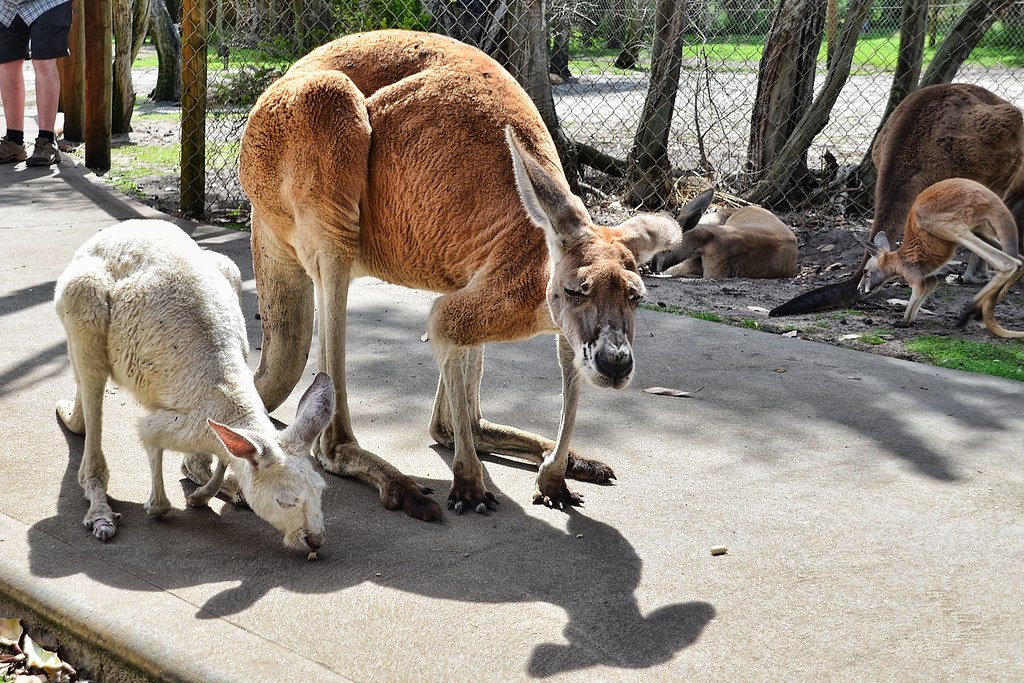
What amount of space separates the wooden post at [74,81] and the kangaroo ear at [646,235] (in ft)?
22.8

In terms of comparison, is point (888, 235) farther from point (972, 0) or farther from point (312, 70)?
point (312, 70)

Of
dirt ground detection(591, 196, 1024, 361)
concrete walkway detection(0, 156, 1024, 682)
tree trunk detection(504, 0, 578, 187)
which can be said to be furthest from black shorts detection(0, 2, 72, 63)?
dirt ground detection(591, 196, 1024, 361)

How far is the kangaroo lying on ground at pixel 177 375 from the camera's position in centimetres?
279

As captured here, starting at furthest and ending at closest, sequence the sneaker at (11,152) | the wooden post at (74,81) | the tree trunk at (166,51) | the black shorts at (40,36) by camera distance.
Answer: the tree trunk at (166,51) → the wooden post at (74,81) → the sneaker at (11,152) → the black shorts at (40,36)

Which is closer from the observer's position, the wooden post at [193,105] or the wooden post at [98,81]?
the wooden post at [193,105]

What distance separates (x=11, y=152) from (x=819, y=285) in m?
6.09

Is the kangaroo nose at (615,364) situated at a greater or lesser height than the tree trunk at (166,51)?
greater

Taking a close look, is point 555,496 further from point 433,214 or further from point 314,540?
point 433,214

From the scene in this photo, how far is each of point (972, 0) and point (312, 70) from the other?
6098mm

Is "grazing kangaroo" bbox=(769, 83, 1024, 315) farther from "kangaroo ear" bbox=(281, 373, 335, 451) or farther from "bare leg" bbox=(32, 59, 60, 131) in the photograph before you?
"bare leg" bbox=(32, 59, 60, 131)

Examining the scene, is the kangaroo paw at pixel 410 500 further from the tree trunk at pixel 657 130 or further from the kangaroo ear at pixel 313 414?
the tree trunk at pixel 657 130

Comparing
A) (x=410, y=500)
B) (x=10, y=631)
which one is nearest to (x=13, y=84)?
(x=410, y=500)

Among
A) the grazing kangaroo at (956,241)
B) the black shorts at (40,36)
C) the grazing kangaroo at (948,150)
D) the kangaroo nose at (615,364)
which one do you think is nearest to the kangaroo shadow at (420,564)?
the kangaroo nose at (615,364)

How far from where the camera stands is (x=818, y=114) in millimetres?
8008
